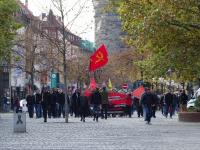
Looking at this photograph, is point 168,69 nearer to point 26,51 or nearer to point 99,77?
point 26,51

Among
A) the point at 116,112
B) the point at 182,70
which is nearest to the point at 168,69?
the point at 182,70

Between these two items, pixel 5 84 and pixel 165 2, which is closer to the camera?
pixel 165 2

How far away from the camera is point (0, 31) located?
45.9 m

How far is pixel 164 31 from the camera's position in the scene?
36.2m

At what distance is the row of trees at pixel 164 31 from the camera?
3466 centimetres

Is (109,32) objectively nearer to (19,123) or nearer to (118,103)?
(118,103)

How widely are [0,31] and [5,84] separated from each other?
133ft

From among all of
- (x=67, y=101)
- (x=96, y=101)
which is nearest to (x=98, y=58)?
(x=96, y=101)

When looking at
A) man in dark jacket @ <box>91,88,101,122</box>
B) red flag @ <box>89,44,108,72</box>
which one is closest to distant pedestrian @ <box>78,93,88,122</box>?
man in dark jacket @ <box>91,88,101,122</box>

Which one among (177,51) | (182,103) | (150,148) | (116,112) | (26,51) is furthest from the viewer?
(26,51)

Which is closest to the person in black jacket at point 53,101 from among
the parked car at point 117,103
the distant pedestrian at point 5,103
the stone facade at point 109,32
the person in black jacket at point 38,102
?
the person in black jacket at point 38,102

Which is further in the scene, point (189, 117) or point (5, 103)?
point (5, 103)

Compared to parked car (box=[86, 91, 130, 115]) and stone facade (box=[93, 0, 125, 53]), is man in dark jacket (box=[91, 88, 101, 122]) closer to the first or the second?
parked car (box=[86, 91, 130, 115])

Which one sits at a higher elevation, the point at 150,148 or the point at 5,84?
the point at 5,84
